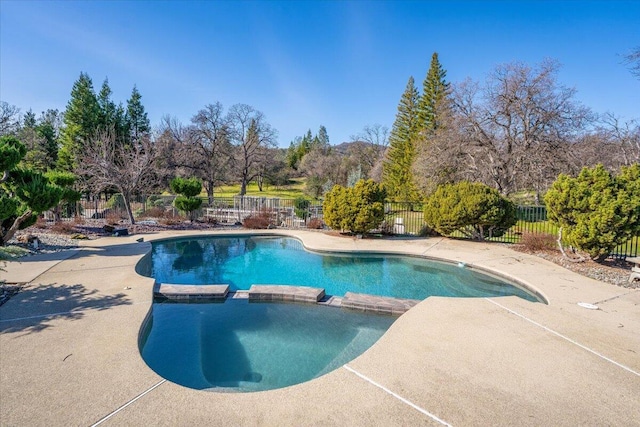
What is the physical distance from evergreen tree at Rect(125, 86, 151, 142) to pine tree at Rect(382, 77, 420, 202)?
22978 mm

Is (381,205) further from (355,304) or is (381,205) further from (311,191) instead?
(311,191)

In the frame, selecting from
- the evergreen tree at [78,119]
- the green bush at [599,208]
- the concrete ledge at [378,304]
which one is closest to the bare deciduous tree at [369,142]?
the evergreen tree at [78,119]

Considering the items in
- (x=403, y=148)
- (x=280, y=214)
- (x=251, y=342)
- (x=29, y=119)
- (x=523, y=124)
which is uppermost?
(x=29, y=119)

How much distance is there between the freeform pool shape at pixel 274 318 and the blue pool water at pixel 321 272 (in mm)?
23

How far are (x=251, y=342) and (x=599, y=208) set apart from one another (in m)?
7.57

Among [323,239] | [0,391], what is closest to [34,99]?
[323,239]

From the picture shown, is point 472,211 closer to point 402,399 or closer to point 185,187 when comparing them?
point 402,399

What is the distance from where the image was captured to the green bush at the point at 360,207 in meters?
11.2

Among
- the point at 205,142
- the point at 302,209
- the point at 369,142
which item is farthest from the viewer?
the point at 369,142

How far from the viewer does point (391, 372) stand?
299cm

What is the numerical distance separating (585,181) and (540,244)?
237 cm

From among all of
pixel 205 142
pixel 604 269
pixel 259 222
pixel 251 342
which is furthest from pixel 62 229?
pixel 205 142

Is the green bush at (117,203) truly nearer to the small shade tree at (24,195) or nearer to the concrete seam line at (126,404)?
the small shade tree at (24,195)

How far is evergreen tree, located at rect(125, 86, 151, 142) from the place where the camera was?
98.2ft
